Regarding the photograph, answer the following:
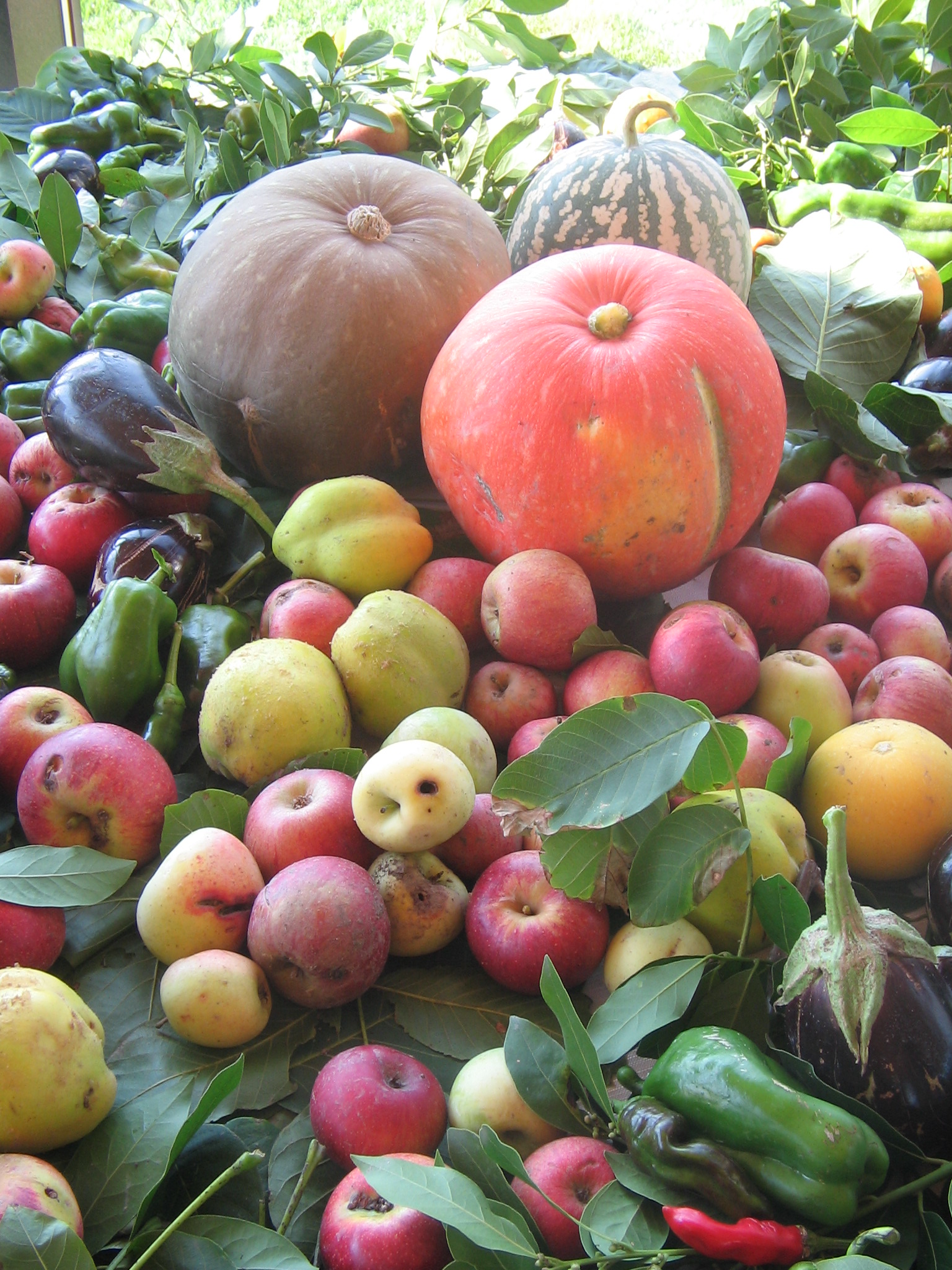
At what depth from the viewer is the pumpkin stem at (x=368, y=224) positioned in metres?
1.82

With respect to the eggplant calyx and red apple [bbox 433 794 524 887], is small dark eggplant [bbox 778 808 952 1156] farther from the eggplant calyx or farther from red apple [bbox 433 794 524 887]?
red apple [bbox 433 794 524 887]

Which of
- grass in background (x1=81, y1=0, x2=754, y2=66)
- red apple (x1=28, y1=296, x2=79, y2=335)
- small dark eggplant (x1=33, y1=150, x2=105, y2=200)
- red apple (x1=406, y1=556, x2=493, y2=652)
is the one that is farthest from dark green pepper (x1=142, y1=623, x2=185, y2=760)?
grass in background (x1=81, y1=0, x2=754, y2=66)

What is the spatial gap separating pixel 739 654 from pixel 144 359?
5.34 ft

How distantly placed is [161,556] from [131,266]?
1.24 meters

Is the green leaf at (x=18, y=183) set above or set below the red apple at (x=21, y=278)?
above

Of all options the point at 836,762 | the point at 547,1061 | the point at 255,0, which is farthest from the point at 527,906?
the point at 255,0

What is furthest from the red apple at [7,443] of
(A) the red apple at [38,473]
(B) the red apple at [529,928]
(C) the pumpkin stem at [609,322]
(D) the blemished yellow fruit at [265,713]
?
(B) the red apple at [529,928]

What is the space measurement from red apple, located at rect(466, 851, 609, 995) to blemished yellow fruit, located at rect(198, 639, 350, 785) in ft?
1.08

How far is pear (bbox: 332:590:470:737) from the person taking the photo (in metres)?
1.36

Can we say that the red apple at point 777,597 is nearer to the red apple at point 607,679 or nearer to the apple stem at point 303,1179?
the red apple at point 607,679

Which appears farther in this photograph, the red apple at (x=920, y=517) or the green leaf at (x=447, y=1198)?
the red apple at (x=920, y=517)

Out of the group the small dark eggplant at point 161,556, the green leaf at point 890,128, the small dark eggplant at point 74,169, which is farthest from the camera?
the small dark eggplant at point 74,169

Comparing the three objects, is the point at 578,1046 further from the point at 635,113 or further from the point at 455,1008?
the point at 635,113

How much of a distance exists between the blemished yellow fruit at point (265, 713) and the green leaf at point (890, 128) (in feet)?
7.33
